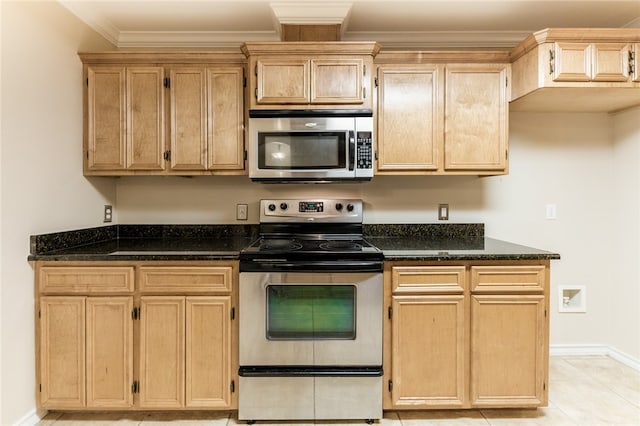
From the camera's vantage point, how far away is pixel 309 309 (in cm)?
216

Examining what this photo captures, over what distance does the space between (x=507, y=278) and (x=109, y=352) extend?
220 centimetres

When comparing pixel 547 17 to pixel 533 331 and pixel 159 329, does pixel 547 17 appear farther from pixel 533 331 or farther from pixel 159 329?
pixel 159 329

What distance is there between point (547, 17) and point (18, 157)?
10.7 ft

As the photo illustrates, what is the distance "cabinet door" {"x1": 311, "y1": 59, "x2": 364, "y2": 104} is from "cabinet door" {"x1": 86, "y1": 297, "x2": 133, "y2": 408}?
1613mm

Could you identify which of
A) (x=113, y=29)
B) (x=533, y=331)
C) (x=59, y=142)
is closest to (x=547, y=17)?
(x=533, y=331)

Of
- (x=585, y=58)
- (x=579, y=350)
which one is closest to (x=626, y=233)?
(x=579, y=350)

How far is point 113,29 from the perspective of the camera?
2783mm

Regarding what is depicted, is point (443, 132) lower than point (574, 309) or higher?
higher

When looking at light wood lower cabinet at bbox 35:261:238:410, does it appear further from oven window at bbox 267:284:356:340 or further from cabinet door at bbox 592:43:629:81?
cabinet door at bbox 592:43:629:81

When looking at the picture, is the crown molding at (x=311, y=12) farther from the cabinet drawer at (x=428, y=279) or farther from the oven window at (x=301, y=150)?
the cabinet drawer at (x=428, y=279)

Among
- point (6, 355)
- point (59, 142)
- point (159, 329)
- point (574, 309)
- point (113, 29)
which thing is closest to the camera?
point (6, 355)

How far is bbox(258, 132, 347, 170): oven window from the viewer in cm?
246

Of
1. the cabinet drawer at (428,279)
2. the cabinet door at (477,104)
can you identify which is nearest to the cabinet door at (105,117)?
the cabinet drawer at (428,279)

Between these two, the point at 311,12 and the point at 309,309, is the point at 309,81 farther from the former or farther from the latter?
the point at 309,309
